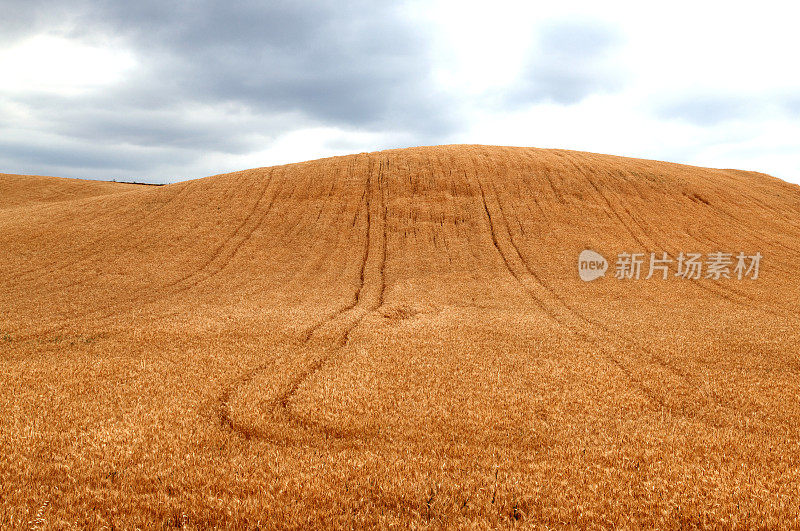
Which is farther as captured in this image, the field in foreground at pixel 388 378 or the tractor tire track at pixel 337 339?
the tractor tire track at pixel 337 339

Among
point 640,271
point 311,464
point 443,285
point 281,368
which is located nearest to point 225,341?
point 281,368

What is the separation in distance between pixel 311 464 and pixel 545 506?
413 centimetres

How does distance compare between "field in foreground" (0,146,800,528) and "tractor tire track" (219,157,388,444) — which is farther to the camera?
"tractor tire track" (219,157,388,444)

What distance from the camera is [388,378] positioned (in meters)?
Answer: 12.0

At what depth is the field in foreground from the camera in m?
6.45

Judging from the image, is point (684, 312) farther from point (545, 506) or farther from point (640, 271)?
point (545, 506)

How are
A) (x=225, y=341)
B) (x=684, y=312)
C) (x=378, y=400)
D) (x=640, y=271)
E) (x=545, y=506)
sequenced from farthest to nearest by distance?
(x=640, y=271) → (x=684, y=312) → (x=225, y=341) → (x=378, y=400) → (x=545, y=506)

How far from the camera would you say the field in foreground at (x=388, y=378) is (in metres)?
6.45

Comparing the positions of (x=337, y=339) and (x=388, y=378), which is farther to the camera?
(x=337, y=339)

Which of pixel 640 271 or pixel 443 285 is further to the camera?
pixel 640 271

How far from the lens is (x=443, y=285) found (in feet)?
88.2

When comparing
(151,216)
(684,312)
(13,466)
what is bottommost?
(13,466)

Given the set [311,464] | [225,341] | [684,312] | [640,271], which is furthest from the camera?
[640,271]

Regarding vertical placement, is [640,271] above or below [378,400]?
above
